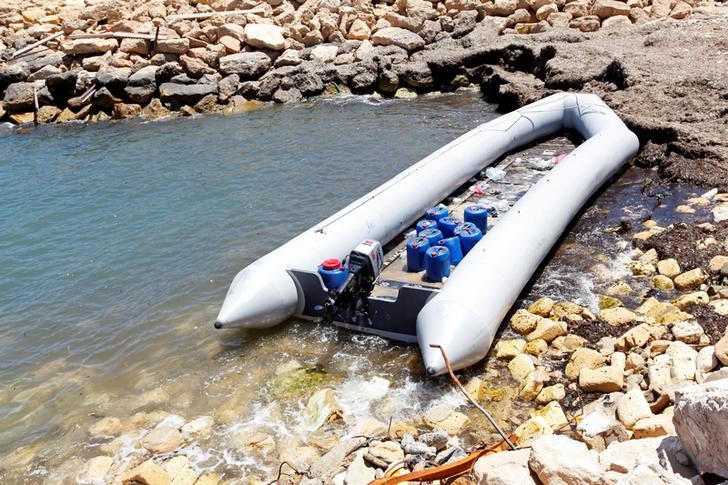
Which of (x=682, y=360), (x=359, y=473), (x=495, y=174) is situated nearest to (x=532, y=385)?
(x=682, y=360)

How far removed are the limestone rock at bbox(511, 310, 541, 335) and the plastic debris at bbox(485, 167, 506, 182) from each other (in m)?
3.41

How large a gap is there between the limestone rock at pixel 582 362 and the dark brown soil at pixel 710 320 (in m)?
0.79

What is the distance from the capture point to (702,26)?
1271cm

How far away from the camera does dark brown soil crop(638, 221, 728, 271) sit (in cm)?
573

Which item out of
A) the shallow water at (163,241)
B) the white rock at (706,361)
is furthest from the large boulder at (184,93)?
the white rock at (706,361)

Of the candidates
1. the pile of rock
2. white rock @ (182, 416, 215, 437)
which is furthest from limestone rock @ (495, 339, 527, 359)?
the pile of rock

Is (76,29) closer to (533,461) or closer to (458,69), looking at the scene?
(458,69)

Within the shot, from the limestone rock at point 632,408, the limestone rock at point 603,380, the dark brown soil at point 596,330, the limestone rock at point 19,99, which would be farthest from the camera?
the limestone rock at point 19,99

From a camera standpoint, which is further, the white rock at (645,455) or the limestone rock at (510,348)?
the limestone rock at (510,348)

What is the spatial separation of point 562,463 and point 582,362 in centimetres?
198

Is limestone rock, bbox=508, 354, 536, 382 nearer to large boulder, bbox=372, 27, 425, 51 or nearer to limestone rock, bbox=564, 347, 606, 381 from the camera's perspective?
limestone rock, bbox=564, 347, 606, 381

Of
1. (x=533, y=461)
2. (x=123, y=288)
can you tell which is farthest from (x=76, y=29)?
(x=533, y=461)

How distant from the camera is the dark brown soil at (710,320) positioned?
450 cm

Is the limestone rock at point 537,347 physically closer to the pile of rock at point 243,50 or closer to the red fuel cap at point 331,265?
the red fuel cap at point 331,265
